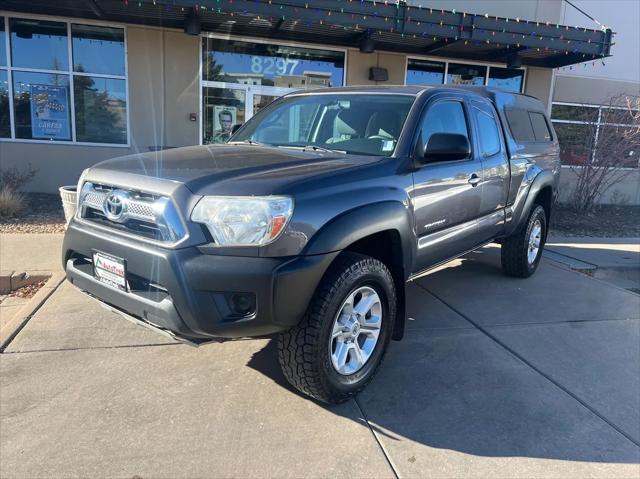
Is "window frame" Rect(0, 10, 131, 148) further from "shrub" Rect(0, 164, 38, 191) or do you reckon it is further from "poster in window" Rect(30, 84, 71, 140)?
"shrub" Rect(0, 164, 38, 191)

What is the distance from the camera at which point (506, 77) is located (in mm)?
13258

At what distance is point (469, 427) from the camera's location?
3.02 meters

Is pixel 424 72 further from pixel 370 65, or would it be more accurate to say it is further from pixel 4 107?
pixel 4 107

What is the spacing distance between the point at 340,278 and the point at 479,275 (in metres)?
3.72

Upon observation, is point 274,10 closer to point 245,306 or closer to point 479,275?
point 479,275

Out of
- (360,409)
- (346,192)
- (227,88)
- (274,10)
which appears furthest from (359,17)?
(360,409)

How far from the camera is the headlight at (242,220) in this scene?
2623 mm

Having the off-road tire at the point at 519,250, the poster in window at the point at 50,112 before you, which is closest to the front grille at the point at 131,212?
the off-road tire at the point at 519,250

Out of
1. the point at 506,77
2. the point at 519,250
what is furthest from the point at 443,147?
the point at 506,77

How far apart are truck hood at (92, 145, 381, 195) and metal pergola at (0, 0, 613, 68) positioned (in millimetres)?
6204

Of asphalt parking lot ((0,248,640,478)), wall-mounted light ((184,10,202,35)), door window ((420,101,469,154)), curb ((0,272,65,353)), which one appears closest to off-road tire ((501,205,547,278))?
asphalt parking lot ((0,248,640,478))

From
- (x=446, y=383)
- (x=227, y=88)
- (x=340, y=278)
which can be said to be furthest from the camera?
(x=227, y=88)

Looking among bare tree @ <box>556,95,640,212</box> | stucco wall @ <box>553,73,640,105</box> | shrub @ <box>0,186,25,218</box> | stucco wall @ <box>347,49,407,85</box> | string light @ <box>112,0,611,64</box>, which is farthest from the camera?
stucco wall @ <box>553,73,640,105</box>

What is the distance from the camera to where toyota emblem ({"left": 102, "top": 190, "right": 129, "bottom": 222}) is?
2.96 meters
